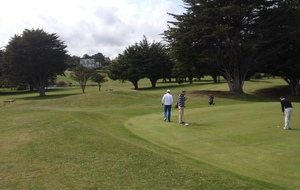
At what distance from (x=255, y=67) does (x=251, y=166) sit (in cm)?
3749

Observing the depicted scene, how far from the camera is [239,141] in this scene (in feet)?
47.5

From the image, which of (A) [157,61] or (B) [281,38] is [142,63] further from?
(B) [281,38]

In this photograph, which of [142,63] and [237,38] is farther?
[142,63]

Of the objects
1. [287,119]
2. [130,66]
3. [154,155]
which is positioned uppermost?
[130,66]

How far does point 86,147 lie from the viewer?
13.0 meters

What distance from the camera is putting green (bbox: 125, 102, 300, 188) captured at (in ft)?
34.6

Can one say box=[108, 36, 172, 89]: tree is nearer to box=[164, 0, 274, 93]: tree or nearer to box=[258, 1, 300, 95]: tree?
box=[164, 0, 274, 93]: tree

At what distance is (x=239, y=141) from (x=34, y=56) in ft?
190

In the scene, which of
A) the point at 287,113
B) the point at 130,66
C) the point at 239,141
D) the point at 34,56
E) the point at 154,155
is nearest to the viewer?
the point at 154,155

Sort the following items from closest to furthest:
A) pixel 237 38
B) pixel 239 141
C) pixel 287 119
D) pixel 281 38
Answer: pixel 239 141 → pixel 287 119 → pixel 281 38 → pixel 237 38

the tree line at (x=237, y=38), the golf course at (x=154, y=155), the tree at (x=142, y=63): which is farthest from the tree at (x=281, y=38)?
the tree at (x=142, y=63)

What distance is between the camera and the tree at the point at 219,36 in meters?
42.4

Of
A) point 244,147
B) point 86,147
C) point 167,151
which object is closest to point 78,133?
point 86,147

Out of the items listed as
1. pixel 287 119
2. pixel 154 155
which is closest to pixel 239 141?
pixel 287 119
